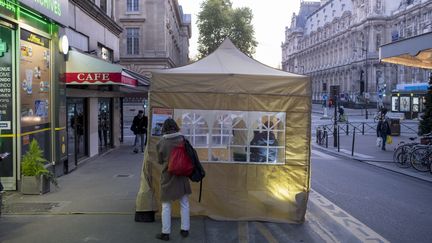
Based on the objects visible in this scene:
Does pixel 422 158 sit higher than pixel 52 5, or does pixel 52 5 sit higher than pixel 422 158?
pixel 52 5

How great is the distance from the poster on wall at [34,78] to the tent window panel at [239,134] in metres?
3.92

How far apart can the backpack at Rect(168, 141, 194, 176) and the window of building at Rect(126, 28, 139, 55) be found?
4083 cm

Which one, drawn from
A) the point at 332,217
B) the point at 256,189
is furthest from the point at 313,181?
the point at 256,189

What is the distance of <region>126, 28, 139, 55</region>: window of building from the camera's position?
150ft

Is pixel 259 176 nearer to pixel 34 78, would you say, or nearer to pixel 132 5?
pixel 34 78

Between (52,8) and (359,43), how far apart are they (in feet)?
307

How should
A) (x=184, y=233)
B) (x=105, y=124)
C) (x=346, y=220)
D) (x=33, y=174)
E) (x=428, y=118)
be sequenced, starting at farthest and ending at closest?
(x=428, y=118), (x=105, y=124), (x=33, y=174), (x=346, y=220), (x=184, y=233)

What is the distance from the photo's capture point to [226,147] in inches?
298

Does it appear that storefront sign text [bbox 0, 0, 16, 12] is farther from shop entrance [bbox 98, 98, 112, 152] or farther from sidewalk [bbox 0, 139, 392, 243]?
shop entrance [bbox 98, 98, 112, 152]

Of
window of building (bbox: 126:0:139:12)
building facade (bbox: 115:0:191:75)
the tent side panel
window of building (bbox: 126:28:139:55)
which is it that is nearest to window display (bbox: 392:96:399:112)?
building facade (bbox: 115:0:191:75)

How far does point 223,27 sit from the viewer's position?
68.0 metres

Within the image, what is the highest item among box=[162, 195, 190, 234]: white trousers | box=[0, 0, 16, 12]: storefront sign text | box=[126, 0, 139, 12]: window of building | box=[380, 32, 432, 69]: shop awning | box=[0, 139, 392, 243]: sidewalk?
box=[126, 0, 139, 12]: window of building

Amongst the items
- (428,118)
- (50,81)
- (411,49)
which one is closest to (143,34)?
(428,118)

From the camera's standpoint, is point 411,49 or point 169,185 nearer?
point 169,185
